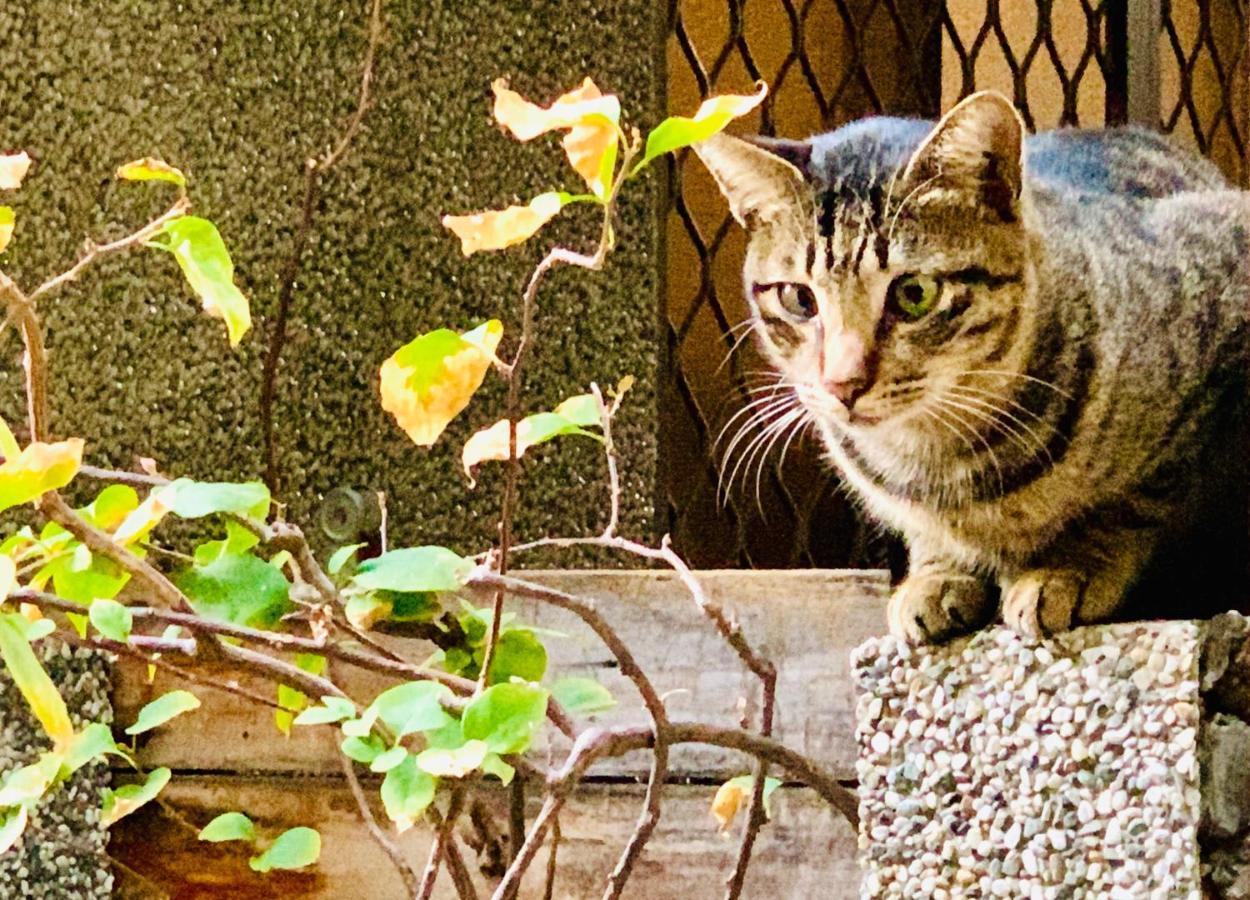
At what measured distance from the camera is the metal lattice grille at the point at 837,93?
1.62 metres

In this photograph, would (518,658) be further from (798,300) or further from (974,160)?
(974,160)

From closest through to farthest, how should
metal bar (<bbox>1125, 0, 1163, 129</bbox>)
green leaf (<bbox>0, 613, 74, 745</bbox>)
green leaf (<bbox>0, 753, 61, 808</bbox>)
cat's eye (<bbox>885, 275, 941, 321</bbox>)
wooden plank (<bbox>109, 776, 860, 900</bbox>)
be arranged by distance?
green leaf (<bbox>0, 613, 74, 745</bbox>) → green leaf (<bbox>0, 753, 61, 808</bbox>) → cat's eye (<bbox>885, 275, 941, 321</bbox>) → wooden plank (<bbox>109, 776, 860, 900</bbox>) → metal bar (<bbox>1125, 0, 1163, 129</bbox>)

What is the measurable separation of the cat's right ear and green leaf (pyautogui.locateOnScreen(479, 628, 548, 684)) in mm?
359

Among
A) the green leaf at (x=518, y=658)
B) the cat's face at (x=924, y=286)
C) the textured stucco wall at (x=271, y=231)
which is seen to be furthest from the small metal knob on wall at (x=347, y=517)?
the cat's face at (x=924, y=286)

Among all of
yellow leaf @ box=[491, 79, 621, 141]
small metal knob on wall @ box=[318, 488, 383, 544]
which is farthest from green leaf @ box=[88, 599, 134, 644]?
small metal knob on wall @ box=[318, 488, 383, 544]

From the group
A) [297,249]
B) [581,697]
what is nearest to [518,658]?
[581,697]

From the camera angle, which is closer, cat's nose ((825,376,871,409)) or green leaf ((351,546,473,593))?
green leaf ((351,546,473,593))

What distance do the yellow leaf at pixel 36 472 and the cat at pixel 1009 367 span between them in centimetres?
48

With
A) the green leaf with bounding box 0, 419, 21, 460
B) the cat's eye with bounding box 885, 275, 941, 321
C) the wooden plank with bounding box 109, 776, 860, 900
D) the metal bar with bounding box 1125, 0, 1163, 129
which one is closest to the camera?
the green leaf with bounding box 0, 419, 21, 460

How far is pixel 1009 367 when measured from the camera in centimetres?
92

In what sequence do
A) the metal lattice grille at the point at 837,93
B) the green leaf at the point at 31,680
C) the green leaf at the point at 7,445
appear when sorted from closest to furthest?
the green leaf at the point at 31,680 < the green leaf at the point at 7,445 < the metal lattice grille at the point at 837,93

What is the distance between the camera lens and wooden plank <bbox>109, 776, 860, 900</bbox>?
1.07m

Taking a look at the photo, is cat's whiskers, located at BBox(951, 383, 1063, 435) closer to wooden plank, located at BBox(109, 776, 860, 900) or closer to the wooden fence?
the wooden fence

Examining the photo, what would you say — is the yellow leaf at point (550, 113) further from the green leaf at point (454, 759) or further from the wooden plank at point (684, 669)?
the wooden plank at point (684, 669)
